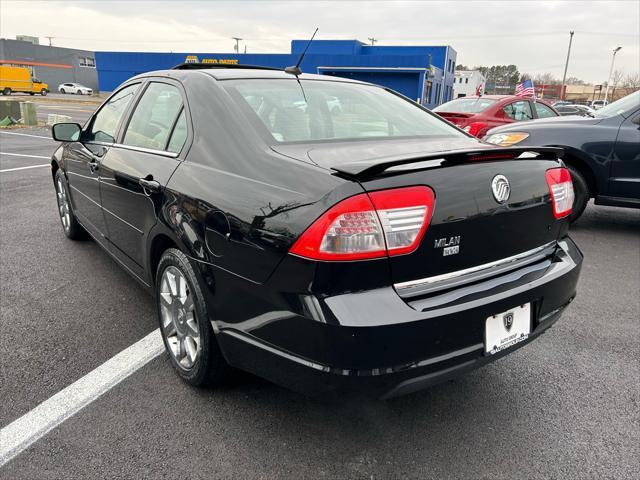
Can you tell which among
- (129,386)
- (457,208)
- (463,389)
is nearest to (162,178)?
(129,386)

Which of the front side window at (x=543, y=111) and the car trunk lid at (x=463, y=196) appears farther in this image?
the front side window at (x=543, y=111)

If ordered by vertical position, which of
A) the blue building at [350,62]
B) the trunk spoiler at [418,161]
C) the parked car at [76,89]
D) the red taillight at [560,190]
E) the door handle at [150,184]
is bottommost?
the door handle at [150,184]

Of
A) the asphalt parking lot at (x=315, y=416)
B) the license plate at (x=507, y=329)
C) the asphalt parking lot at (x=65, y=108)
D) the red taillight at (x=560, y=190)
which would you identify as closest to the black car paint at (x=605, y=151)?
the asphalt parking lot at (x=315, y=416)

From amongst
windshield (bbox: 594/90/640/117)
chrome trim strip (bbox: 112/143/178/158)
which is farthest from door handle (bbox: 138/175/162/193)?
windshield (bbox: 594/90/640/117)

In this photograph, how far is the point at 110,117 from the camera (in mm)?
3684

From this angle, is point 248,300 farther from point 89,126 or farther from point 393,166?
point 89,126

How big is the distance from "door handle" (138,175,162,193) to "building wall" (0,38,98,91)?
72.9 metres

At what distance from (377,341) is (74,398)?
1658mm

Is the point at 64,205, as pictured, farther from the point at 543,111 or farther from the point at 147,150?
the point at 543,111

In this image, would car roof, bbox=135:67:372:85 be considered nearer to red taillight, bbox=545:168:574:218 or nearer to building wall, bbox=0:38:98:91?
red taillight, bbox=545:168:574:218

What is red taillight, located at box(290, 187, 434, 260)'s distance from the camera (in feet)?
5.57

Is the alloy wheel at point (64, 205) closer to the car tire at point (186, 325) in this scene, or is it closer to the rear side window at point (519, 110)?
the car tire at point (186, 325)

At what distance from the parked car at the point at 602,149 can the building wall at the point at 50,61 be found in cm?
7231

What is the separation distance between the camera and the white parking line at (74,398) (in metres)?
2.14
